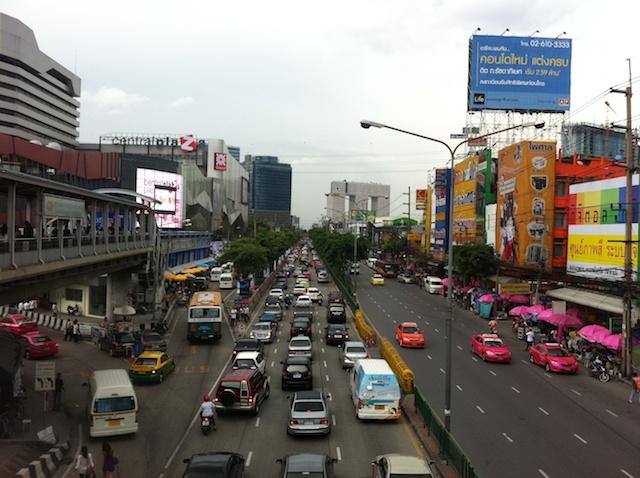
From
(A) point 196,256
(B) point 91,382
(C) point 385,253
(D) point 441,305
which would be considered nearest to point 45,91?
(A) point 196,256

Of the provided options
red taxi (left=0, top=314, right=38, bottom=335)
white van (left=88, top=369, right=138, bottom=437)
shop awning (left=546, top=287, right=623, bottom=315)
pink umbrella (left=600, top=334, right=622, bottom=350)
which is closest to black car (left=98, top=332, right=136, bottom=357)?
red taxi (left=0, top=314, right=38, bottom=335)

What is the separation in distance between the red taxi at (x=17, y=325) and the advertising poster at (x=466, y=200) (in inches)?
1810

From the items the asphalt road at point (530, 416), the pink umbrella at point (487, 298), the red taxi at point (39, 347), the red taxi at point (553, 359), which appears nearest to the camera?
the asphalt road at point (530, 416)

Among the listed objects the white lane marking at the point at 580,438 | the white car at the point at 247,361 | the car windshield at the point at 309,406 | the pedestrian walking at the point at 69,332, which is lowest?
the pedestrian walking at the point at 69,332

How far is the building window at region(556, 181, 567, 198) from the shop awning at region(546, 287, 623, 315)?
38.5 feet

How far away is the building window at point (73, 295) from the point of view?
45.6 m

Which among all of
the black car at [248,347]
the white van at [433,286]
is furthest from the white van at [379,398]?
the white van at [433,286]

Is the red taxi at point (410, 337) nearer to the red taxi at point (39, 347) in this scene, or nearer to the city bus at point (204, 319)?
the city bus at point (204, 319)

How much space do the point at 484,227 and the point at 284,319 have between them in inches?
1087

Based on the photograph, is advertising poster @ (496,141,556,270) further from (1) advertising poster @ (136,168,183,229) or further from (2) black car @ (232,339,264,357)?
(1) advertising poster @ (136,168,183,229)

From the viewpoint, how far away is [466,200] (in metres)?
69.4

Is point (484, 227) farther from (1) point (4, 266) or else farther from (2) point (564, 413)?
(1) point (4, 266)

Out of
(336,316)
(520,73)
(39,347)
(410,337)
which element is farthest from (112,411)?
(520,73)

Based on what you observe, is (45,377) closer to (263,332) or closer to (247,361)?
(247,361)
